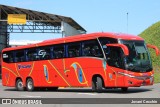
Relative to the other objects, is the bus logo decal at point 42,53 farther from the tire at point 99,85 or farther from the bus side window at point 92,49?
the tire at point 99,85

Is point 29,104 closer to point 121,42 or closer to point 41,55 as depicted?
point 121,42

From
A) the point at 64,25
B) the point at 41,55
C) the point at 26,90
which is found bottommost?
the point at 26,90

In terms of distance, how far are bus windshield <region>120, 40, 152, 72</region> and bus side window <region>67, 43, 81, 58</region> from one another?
114 inches

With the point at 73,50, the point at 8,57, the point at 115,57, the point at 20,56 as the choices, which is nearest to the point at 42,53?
the point at 20,56

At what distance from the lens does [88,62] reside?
21797 millimetres

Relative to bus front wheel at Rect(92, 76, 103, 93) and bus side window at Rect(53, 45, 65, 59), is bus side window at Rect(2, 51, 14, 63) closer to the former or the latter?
bus side window at Rect(53, 45, 65, 59)

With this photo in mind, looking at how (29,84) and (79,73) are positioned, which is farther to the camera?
(29,84)

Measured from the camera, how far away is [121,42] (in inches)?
807

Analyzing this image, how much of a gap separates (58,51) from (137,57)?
5153 mm

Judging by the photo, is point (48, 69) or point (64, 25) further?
point (64, 25)

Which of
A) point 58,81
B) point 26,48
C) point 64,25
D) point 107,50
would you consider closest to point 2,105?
point 107,50

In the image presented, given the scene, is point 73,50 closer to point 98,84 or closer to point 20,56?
point 98,84

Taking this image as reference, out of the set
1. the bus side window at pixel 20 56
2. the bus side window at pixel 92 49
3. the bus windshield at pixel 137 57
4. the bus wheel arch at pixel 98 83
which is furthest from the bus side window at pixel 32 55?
the bus windshield at pixel 137 57

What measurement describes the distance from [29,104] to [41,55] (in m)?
10.1
